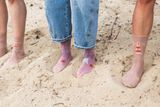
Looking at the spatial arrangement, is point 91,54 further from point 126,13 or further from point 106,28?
point 126,13

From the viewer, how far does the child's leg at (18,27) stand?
11.2ft

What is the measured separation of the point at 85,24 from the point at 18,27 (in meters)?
0.67

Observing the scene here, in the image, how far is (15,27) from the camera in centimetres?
348

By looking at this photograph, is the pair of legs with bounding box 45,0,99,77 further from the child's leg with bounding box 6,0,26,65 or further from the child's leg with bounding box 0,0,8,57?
the child's leg with bounding box 0,0,8,57

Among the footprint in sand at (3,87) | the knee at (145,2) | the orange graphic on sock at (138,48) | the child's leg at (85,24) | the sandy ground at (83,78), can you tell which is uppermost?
the knee at (145,2)

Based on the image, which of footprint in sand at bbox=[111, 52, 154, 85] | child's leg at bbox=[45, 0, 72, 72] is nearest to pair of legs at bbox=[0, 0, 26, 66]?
child's leg at bbox=[45, 0, 72, 72]

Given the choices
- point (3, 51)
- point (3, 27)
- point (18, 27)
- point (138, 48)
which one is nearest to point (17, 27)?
point (18, 27)

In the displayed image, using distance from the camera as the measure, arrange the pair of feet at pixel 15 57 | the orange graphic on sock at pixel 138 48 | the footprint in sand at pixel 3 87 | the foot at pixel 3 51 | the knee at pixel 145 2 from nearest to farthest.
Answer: the knee at pixel 145 2
the orange graphic on sock at pixel 138 48
the footprint in sand at pixel 3 87
the pair of feet at pixel 15 57
the foot at pixel 3 51

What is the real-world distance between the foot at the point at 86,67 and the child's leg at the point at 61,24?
0.16 metres

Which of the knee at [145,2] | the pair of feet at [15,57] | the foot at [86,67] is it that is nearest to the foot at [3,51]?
the pair of feet at [15,57]

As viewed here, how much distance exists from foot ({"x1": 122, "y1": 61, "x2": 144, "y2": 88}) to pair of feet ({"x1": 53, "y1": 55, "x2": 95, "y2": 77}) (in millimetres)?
299

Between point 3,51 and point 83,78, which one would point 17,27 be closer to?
point 3,51

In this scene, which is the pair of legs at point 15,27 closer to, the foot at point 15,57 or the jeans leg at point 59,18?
the foot at point 15,57

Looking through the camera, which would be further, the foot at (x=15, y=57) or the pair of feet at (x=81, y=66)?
the foot at (x=15, y=57)
